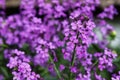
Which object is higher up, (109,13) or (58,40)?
(109,13)

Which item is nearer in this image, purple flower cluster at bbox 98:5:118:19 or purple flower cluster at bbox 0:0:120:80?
purple flower cluster at bbox 0:0:120:80

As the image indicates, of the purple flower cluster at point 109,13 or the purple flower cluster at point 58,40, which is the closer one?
the purple flower cluster at point 58,40

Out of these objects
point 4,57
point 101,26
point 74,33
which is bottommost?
point 4,57

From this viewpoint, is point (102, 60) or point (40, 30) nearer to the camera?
point (102, 60)

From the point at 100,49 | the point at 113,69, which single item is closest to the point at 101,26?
the point at 100,49

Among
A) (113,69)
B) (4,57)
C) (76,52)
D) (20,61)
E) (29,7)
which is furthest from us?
(4,57)

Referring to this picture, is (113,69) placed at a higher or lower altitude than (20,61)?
lower

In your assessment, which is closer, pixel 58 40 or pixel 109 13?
pixel 58 40

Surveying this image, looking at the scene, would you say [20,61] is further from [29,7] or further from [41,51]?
[29,7]
